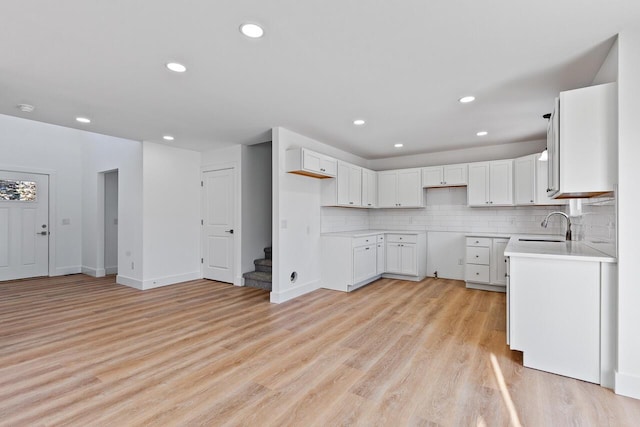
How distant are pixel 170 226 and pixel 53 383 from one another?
3.46 meters

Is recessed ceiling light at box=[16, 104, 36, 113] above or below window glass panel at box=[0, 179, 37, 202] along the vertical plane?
above

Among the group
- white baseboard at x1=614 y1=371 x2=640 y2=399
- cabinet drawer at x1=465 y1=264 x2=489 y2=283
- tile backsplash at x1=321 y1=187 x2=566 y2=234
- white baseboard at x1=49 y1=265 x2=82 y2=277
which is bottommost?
white baseboard at x1=49 y1=265 x2=82 y2=277

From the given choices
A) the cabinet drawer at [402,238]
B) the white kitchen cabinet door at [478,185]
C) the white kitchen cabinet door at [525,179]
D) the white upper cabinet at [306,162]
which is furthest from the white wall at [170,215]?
the white kitchen cabinet door at [525,179]

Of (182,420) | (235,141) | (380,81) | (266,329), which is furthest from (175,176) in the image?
(182,420)

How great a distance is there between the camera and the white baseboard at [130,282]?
16.8ft

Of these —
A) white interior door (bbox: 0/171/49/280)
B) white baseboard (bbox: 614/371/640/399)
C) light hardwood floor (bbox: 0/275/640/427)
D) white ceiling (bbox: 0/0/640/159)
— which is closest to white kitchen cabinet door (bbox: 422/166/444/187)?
white ceiling (bbox: 0/0/640/159)

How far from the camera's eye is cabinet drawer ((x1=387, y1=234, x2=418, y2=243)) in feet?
18.3

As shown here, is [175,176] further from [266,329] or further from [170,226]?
[266,329]

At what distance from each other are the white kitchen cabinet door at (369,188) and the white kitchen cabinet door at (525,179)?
7.90 feet

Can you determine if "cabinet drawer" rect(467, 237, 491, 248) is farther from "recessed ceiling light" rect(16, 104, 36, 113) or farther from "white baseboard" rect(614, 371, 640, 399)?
"recessed ceiling light" rect(16, 104, 36, 113)

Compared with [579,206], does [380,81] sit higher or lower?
higher

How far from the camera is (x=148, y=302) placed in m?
4.30

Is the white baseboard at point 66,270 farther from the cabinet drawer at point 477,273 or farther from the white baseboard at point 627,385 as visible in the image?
the white baseboard at point 627,385

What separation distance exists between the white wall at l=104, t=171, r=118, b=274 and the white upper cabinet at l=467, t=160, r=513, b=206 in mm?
7148
